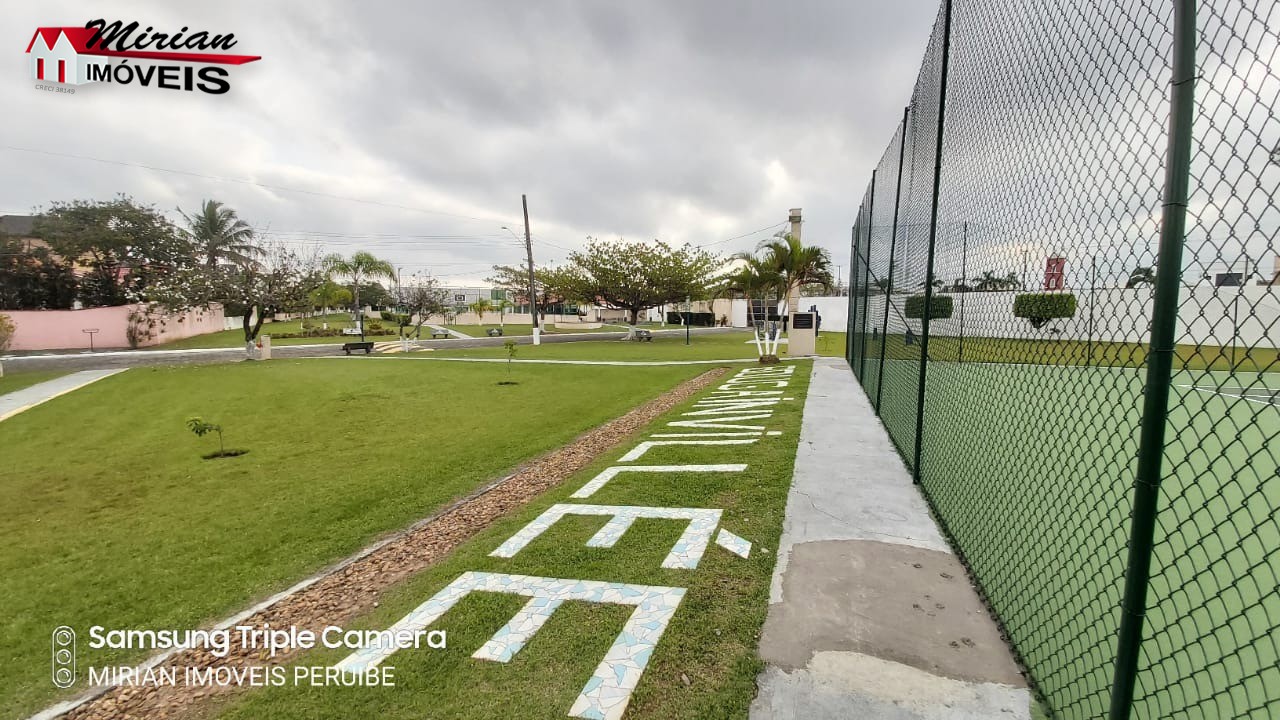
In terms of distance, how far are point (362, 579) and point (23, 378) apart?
16845mm

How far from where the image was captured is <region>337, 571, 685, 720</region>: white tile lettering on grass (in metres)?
2.19

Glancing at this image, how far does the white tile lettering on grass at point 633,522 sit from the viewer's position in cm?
337

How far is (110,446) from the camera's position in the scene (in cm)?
700

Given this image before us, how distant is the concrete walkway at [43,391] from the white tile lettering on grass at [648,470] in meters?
10.9

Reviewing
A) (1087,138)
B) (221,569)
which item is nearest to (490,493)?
(221,569)

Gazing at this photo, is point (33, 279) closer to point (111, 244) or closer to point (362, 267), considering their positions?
point (111, 244)

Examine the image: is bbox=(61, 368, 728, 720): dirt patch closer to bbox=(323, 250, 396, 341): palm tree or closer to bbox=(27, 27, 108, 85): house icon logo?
bbox=(27, 27, 108, 85): house icon logo

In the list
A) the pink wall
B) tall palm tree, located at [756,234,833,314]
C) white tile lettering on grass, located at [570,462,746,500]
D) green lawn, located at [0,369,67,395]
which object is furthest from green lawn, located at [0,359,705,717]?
the pink wall

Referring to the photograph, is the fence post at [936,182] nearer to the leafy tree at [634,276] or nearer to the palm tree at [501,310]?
the leafy tree at [634,276]

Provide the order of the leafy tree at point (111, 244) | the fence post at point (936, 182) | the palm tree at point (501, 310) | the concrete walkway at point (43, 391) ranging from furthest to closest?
the palm tree at point (501, 310)
the leafy tree at point (111, 244)
the concrete walkway at point (43, 391)
the fence post at point (936, 182)

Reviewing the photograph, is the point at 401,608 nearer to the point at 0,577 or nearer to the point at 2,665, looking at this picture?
the point at 2,665

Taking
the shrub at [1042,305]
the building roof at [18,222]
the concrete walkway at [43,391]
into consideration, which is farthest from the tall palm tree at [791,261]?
the building roof at [18,222]

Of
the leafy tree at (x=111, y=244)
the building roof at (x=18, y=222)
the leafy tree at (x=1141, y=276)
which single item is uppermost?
the building roof at (x=18, y=222)

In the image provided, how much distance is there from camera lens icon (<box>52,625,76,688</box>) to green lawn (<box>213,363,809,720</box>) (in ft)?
3.72
